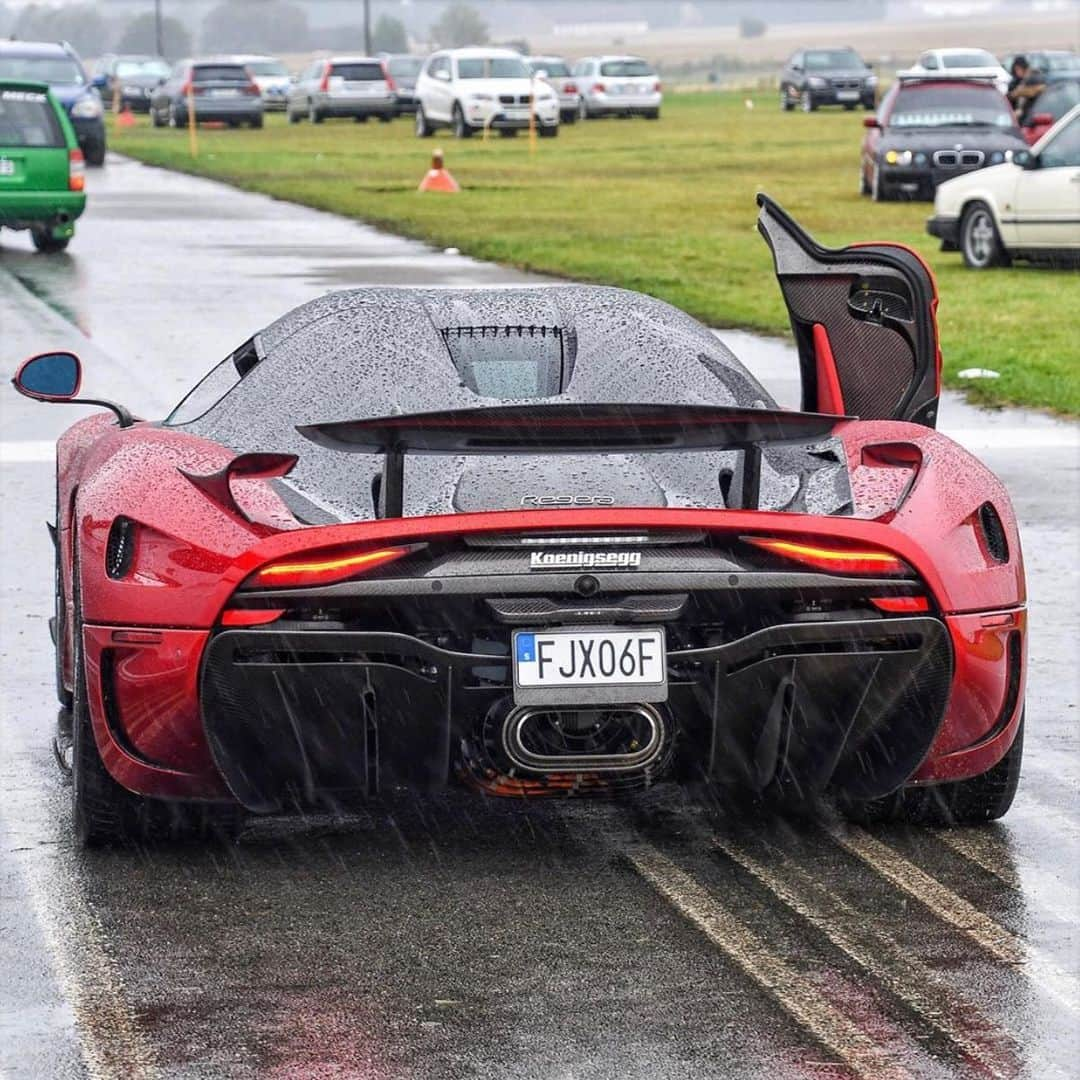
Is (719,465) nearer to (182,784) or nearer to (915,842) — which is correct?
(915,842)

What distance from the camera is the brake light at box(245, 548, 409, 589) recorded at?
518 centimetres

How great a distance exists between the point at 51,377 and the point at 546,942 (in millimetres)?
2215

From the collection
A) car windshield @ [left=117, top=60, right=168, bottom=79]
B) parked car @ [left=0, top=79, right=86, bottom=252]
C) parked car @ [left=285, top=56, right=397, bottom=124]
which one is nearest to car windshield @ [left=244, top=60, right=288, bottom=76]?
car windshield @ [left=117, top=60, right=168, bottom=79]

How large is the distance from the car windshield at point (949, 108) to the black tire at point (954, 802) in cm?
2576

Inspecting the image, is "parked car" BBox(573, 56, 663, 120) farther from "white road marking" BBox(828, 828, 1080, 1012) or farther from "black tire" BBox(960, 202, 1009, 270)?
"white road marking" BBox(828, 828, 1080, 1012)

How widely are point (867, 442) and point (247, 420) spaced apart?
1.47 m

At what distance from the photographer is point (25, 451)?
40.4 ft

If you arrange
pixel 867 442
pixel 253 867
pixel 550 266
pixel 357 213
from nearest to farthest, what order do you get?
pixel 253 867 < pixel 867 442 < pixel 550 266 < pixel 357 213

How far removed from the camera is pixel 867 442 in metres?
6.08

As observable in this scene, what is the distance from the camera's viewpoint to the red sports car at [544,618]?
5.16m

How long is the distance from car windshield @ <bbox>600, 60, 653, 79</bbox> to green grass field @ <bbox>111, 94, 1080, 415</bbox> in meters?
2.43

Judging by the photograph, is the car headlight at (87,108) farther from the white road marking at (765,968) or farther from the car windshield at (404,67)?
the car windshield at (404,67)

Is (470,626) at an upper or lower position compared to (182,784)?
upper

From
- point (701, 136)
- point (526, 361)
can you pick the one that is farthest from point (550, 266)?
point (701, 136)
